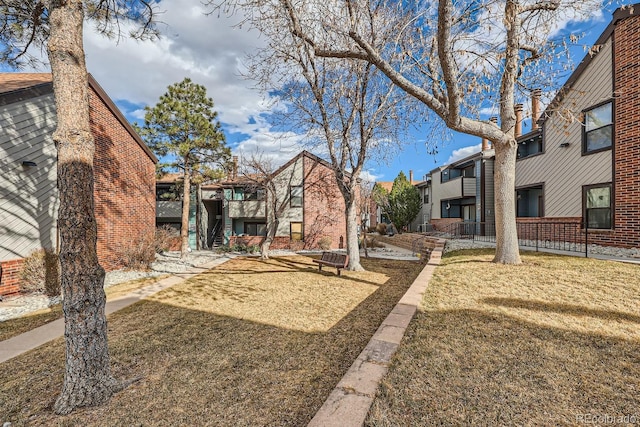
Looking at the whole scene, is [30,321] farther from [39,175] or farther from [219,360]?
[39,175]

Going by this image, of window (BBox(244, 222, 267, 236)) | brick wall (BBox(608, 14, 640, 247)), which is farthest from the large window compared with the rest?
window (BBox(244, 222, 267, 236))

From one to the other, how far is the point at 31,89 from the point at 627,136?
20283mm

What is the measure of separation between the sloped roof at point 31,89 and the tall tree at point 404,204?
2181 cm

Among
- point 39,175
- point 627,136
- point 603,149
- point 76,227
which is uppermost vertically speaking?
point 627,136

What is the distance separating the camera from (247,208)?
65.7 feet

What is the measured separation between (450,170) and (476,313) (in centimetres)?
2139

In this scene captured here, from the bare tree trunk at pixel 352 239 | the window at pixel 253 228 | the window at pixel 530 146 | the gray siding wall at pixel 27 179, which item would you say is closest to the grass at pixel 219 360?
the bare tree trunk at pixel 352 239

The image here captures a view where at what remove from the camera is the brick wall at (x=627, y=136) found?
912cm

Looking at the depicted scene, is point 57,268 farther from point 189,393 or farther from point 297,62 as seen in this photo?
point 297,62

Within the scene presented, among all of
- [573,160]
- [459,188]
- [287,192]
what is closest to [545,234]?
[573,160]

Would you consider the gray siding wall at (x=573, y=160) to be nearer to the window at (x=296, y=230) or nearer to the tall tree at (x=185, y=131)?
the window at (x=296, y=230)

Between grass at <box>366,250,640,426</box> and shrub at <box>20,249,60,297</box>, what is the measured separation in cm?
950

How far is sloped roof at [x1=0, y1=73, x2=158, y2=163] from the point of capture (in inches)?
305

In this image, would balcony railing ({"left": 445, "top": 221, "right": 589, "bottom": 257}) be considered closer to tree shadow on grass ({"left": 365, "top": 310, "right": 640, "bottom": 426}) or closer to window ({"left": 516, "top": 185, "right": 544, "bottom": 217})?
window ({"left": 516, "top": 185, "right": 544, "bottom": 217})
